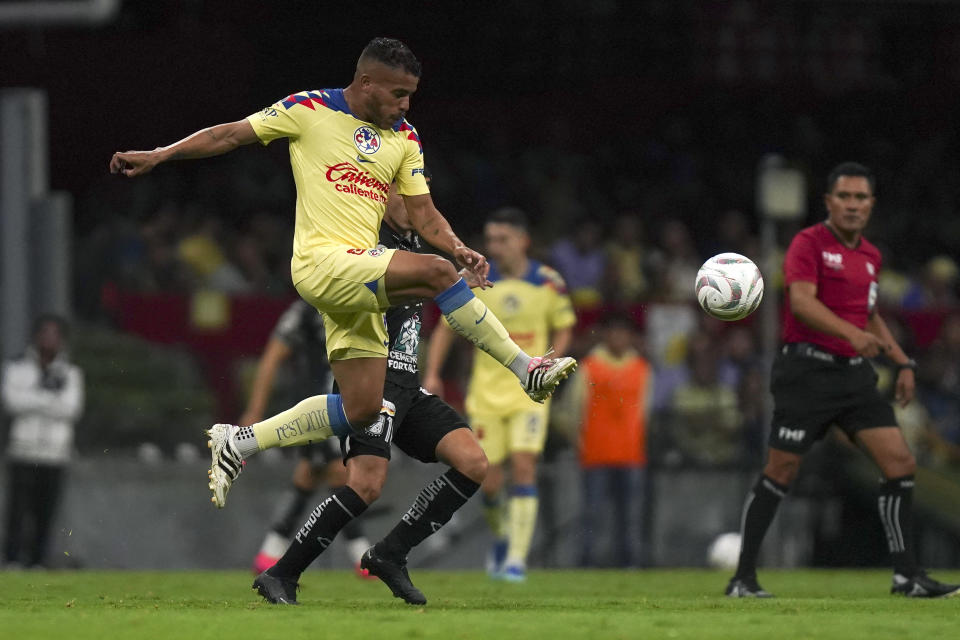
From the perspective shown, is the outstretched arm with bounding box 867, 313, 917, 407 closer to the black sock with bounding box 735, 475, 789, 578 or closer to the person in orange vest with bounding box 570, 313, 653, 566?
the black sock with bounding box 735, 475, 789, 578

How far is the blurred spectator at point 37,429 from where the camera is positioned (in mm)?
13688

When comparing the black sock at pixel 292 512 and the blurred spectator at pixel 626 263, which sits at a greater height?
the blurred spectator at pixel 626 263

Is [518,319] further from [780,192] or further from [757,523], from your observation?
[780,192]

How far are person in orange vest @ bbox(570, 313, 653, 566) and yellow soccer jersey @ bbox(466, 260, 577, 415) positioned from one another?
7.53ft

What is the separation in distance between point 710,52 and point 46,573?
1373 centimetres

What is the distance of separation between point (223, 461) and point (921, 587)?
4.00 m

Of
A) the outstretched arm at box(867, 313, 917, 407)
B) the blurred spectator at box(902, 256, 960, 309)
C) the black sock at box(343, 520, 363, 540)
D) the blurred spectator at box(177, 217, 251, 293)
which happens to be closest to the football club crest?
the outstretched arm at box(867, 313, 917, 407)

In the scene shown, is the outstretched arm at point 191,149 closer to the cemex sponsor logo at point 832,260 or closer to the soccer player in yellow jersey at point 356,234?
the soccer player in yellow jersey at point 356,234

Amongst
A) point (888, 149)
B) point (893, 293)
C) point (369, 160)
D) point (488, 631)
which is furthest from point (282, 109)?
point (888, 149)

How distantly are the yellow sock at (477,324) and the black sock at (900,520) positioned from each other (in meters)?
2.81

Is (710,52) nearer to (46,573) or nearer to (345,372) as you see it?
(46,573)

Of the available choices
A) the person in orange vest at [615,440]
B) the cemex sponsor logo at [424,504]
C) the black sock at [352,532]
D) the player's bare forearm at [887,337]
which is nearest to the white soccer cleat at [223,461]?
the cemex sponsor logo at [424,504]

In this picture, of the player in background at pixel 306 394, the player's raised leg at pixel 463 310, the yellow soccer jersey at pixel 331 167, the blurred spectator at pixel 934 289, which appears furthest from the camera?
the blurred spectator at pixel 934 289

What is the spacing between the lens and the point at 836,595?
10.1 metres
